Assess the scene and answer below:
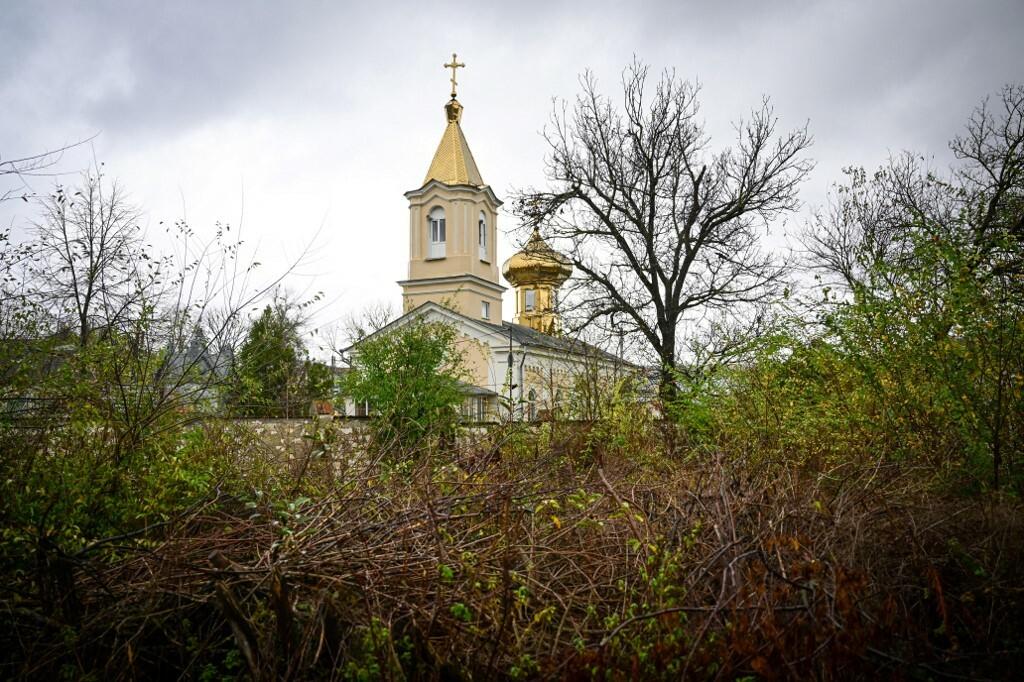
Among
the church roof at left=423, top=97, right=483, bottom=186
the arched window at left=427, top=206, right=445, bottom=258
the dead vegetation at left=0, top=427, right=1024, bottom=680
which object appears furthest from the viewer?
the arched window at left=427, top=206, right=445, bottom=258

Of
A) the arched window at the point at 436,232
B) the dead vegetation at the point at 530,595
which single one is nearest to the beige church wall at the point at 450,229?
the arched window at the point at 436,232

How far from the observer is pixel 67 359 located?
483 centimetres

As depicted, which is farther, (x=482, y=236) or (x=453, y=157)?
(x=482, y=236)

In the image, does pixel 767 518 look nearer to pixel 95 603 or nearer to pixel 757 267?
pixel 95 603

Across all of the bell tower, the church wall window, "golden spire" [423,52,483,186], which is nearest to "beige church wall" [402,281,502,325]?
the bell tower

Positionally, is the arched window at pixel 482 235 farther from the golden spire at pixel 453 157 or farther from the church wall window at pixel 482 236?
the golden spire at pixel 453 157

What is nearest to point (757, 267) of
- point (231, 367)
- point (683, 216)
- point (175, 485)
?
point (683, 216)

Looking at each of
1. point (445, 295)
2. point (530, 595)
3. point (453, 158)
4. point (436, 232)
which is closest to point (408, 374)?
point (530, 595)

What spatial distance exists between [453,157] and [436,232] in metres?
3.74

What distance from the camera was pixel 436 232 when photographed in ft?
125

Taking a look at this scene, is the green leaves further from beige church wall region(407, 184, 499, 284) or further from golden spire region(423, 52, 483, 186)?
golden spire region(423, 52, 483, 186)

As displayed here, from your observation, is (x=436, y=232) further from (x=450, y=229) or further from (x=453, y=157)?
(x=453, y=157)

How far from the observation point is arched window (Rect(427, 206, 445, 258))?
37844 mm

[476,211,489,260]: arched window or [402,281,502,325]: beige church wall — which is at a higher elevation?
[476,211,489,260]: arched window
